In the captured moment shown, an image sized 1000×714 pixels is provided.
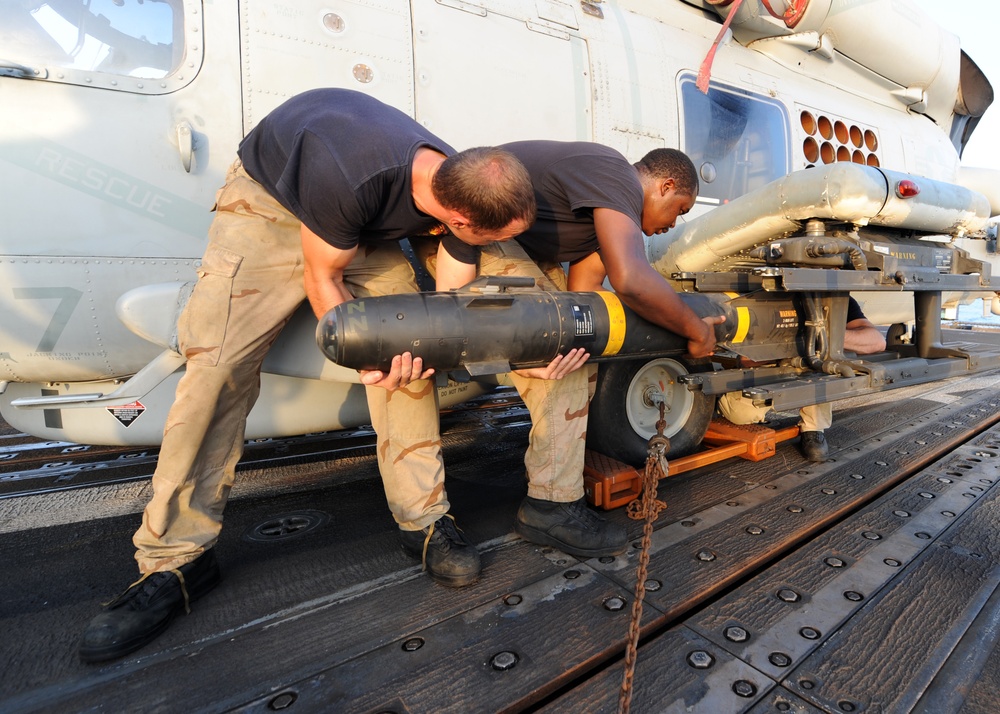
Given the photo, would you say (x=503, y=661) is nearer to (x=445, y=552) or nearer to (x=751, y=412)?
(x=445, y=552)

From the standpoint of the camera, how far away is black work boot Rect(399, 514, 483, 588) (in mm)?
1857

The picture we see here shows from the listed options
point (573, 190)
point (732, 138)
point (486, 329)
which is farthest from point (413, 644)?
point (732, 138)

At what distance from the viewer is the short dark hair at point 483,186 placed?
1.65 metres

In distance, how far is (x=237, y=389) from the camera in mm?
1927

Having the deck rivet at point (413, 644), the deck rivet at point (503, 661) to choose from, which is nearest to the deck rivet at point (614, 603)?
the deck rivet at point (503, 661)

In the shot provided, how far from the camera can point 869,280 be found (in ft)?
8.76

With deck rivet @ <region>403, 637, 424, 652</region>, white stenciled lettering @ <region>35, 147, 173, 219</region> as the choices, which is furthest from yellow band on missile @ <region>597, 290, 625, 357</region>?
white stenciled lettering @ <region>35, 147, 173, 219</region>

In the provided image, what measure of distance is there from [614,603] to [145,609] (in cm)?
145

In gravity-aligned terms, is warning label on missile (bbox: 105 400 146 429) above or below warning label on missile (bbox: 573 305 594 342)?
below

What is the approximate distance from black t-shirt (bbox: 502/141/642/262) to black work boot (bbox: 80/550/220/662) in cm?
173

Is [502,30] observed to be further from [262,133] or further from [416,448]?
[416,448]

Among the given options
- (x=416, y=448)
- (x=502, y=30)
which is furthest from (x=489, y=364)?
(x=502, y=30)

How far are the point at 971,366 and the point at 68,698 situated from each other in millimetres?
4501

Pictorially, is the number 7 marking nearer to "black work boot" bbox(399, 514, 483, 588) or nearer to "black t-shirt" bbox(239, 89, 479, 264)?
"black t-shirt" bbox(239, 89, 479, 264)
